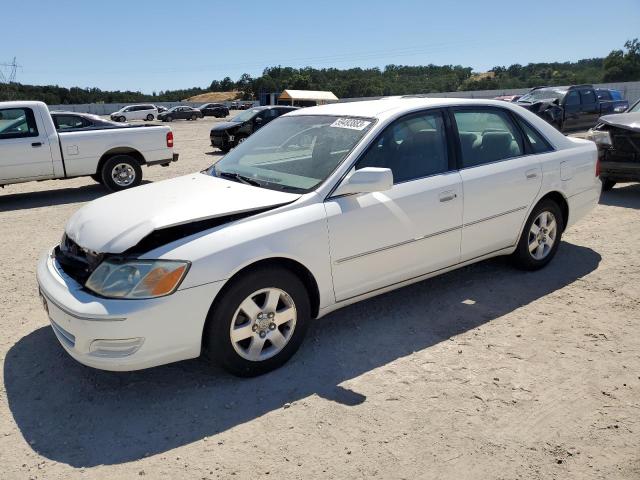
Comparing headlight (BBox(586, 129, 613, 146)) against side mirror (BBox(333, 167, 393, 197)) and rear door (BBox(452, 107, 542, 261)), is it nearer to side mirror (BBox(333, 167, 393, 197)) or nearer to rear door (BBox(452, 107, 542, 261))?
rear door (BBox(452, 107, 542, 261))

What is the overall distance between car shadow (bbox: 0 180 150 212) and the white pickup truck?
396 millimetres

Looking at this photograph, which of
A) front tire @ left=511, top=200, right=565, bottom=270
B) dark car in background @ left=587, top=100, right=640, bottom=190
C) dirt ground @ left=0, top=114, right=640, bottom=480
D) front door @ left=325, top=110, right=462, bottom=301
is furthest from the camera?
dark car in background @ left=587, top=100, right=640, bottom=190

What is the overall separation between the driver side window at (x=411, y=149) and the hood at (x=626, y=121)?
198 inches

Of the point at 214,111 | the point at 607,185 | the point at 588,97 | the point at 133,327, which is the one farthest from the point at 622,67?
the point at 133,327

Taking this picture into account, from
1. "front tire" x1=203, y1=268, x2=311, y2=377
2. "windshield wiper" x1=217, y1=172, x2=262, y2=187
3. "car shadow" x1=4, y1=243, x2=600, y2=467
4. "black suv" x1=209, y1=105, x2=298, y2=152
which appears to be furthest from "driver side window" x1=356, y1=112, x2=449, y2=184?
"black suv" x1=209, y1=105, x2=298, y2=152

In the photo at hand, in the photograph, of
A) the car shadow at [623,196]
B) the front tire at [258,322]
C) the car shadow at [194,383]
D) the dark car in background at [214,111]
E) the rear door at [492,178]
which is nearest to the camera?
the car shadow at [194,383]

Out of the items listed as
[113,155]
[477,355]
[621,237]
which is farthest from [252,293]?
[113,155]

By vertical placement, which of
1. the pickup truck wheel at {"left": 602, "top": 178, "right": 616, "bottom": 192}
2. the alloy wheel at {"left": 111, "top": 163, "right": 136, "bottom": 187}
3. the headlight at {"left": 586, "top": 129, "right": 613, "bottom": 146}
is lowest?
the pickup truck wheel at {"left": 602, "top": 178, "right": 616, "bottom": 192}

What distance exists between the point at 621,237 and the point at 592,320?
2641 millimetres

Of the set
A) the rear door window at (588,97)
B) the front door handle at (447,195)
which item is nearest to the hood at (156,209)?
the front door handle at (447,195)

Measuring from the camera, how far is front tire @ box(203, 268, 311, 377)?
3137 mm

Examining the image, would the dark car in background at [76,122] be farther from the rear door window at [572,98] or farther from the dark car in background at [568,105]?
the rear door window at [572,98]

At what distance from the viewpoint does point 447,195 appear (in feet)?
13.5

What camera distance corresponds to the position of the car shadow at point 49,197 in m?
9.46
